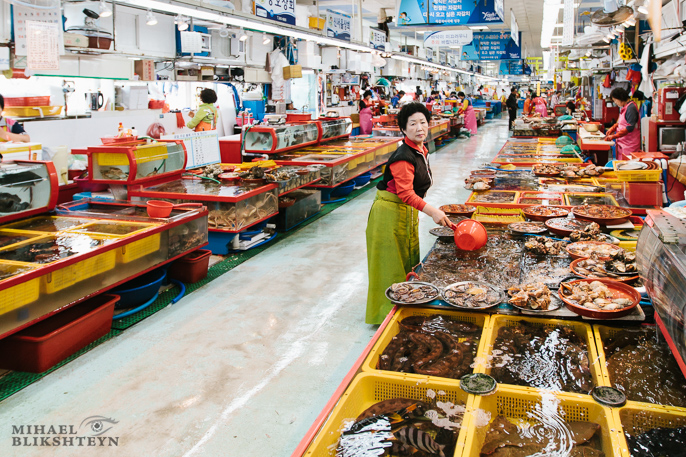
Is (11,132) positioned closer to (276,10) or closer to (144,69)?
(144,69)

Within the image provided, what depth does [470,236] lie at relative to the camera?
3.46 m

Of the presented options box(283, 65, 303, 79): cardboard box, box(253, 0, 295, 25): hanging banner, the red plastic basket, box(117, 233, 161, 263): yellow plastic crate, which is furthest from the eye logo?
box(283, 65, 303, 79): cardboard box

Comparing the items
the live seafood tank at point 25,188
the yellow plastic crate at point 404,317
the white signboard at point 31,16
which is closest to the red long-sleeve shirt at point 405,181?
the yellow plastic crate at point 404,317

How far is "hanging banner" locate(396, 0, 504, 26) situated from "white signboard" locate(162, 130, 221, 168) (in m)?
4.49

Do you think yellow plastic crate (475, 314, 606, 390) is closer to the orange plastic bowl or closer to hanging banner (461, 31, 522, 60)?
the orange plastic bowl

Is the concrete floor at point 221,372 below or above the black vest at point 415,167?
below

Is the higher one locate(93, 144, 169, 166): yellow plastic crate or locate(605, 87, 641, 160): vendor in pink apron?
locate(605, 87, 641, 160): vendor in pink apron

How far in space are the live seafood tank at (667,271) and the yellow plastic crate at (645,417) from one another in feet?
0.57

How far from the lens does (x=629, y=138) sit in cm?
884

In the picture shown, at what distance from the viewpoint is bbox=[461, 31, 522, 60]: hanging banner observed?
1808 centimetres

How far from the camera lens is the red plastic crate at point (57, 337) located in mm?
3523

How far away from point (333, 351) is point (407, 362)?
168cm

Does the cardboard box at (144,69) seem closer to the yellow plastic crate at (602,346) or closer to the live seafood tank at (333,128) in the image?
the live seafood tank at (333,128)

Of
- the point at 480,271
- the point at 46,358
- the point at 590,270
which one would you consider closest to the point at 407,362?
the point at 480,271
